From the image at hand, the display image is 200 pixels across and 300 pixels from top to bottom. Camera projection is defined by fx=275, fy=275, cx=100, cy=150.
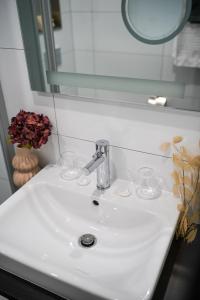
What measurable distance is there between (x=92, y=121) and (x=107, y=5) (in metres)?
0.39

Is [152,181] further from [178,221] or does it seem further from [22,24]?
[22,24]

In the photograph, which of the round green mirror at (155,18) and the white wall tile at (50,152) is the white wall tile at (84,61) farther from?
the white wall tile at (50,152)

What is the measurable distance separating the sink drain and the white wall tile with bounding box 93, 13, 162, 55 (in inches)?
25.9

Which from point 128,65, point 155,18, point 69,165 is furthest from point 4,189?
point 155,18

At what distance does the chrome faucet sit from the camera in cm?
94

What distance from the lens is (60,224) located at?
3.46 ft

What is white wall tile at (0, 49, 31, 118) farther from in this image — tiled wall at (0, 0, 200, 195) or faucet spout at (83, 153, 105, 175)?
faucet spout at (83, 153, 105, 175)

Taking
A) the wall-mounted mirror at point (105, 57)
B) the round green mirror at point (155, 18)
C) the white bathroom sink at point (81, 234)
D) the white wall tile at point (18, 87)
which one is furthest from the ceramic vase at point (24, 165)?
the round green mirror at point (155, 18)

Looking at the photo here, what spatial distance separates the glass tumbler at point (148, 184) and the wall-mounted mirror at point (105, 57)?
27 centimetres

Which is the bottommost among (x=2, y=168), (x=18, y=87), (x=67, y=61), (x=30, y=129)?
(x=2, y=168)

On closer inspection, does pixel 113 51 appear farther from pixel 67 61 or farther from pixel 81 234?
pixel 81 234

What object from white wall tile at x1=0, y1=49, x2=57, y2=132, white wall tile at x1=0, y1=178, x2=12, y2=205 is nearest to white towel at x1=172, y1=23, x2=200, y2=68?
white wall tile at x1=0, y1=49, x2=57, y2=132

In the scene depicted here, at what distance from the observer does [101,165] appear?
3.33ft

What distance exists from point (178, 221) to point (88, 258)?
33 centimetres
